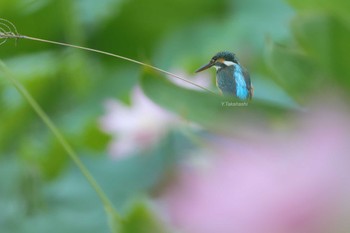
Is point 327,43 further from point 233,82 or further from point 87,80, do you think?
point 87,80

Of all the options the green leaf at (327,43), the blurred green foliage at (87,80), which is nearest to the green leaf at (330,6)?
the green leaf at (327,43)

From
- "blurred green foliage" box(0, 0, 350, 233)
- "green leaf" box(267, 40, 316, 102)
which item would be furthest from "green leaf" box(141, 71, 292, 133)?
"blurred green foliage" box(0, 0, 350, 233)

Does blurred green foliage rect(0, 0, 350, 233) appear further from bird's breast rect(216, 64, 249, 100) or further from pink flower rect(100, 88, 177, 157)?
bird's breast rect(216, 64, 249, 100)

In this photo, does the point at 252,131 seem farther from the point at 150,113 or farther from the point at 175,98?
the point at 150,113

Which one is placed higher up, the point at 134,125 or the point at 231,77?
the point at 134,125

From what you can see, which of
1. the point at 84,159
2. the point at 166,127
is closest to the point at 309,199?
the point at 166,127

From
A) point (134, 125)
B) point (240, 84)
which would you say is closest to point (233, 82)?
point (240, 84)
